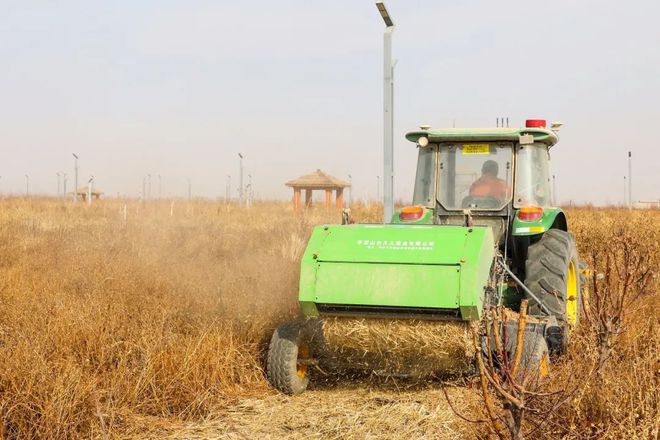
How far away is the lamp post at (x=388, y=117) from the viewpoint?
11.2 meters

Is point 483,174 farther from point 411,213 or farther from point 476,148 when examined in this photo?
point 411,213

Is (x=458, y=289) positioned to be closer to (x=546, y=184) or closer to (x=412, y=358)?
(x=412, y=358)

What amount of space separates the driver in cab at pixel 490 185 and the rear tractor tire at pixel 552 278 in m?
0.59

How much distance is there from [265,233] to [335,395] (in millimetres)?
11468

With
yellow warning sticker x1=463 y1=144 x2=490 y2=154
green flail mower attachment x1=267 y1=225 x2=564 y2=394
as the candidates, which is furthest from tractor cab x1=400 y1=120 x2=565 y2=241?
green flail mower attachment x1=267 y1=225 x2=564 y2=394

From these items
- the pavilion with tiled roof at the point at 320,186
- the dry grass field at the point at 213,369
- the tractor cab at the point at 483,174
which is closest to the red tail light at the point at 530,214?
the tractor cab at the point at 483,174

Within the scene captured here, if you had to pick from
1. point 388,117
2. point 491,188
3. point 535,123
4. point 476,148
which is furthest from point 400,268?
point 388,117

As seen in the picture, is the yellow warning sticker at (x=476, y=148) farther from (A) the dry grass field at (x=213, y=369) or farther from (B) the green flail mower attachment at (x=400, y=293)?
(B) the green flail mower attachment at (x=400, y=293)

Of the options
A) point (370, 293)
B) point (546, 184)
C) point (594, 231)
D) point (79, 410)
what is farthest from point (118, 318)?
point (594, 231)

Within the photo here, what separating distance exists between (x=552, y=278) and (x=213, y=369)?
2.91 m

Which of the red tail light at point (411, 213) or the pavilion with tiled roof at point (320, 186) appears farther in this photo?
the pavilion with tiled roof at point (320, 186)

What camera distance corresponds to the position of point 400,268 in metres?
5.63

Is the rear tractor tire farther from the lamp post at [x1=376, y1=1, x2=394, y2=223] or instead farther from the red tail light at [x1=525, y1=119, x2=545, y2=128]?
the lamp post at [x1=376, y1=1, x2=394, y2=223]

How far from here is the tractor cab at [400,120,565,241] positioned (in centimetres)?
732
